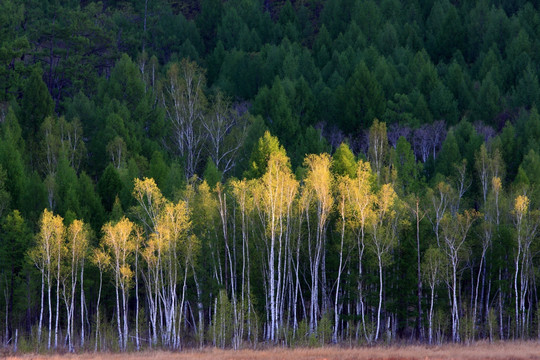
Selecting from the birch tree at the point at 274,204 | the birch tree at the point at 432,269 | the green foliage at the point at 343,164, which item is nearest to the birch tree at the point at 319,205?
the birch tree at the point at 274,204

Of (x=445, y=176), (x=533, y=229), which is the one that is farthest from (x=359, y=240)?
(x=445, y=176)

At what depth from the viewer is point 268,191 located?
58.4 m

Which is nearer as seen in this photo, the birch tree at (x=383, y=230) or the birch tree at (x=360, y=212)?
the birch tree at (x=383, y=230)

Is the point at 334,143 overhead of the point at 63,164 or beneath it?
overhead

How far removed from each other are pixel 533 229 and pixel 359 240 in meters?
12.1

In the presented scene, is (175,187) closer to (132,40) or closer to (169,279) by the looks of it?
(169,279)

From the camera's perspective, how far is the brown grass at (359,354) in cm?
4569

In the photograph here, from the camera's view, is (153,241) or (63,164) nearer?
(153,241)

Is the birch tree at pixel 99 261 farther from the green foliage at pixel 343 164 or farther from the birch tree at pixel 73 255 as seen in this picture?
the green foliage at pixel 343 164

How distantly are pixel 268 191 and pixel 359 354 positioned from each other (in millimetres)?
15176

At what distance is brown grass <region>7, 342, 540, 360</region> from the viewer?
45.7 metres

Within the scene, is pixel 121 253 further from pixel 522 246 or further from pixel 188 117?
pixel 188 117

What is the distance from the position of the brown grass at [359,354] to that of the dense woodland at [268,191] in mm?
3533

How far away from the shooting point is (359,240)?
2338 inches
